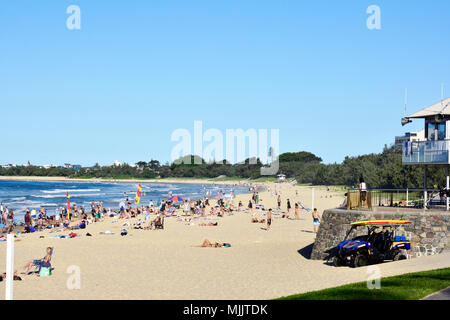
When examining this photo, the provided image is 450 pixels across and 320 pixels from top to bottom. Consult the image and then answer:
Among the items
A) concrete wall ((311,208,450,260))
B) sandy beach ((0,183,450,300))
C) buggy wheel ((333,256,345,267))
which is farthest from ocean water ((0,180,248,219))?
buggy wheel ((333,256,345,267))

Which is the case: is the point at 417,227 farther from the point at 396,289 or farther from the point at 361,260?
the point at 396,289

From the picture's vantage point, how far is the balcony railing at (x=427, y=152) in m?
19.6

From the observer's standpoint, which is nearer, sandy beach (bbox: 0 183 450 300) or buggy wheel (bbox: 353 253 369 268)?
sandy beach (bbox: 0 183 450 300)

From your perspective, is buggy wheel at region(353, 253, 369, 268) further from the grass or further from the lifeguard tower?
the lifeguard tower

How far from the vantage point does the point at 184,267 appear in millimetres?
18406

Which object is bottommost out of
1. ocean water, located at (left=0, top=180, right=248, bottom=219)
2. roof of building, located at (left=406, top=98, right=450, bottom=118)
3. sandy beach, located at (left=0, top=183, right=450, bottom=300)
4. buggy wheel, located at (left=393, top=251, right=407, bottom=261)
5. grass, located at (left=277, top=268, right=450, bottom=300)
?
ocean water, located at (left=0, top=180, right=248, bottom=219)

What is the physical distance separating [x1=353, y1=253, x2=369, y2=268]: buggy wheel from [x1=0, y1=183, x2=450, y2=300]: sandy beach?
50cm

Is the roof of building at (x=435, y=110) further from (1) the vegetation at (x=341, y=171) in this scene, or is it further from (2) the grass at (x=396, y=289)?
(1) the vegetation at (x=341, y=171)

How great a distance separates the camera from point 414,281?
11922 millimetres

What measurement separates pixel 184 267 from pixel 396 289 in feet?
29.4

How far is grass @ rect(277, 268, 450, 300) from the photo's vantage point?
420 inches

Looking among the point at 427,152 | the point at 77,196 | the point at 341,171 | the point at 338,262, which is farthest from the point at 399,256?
the point at 341,171

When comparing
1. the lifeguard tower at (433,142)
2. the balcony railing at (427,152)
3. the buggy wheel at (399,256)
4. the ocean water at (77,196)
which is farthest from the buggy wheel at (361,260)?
the ocean water at (77,196)
